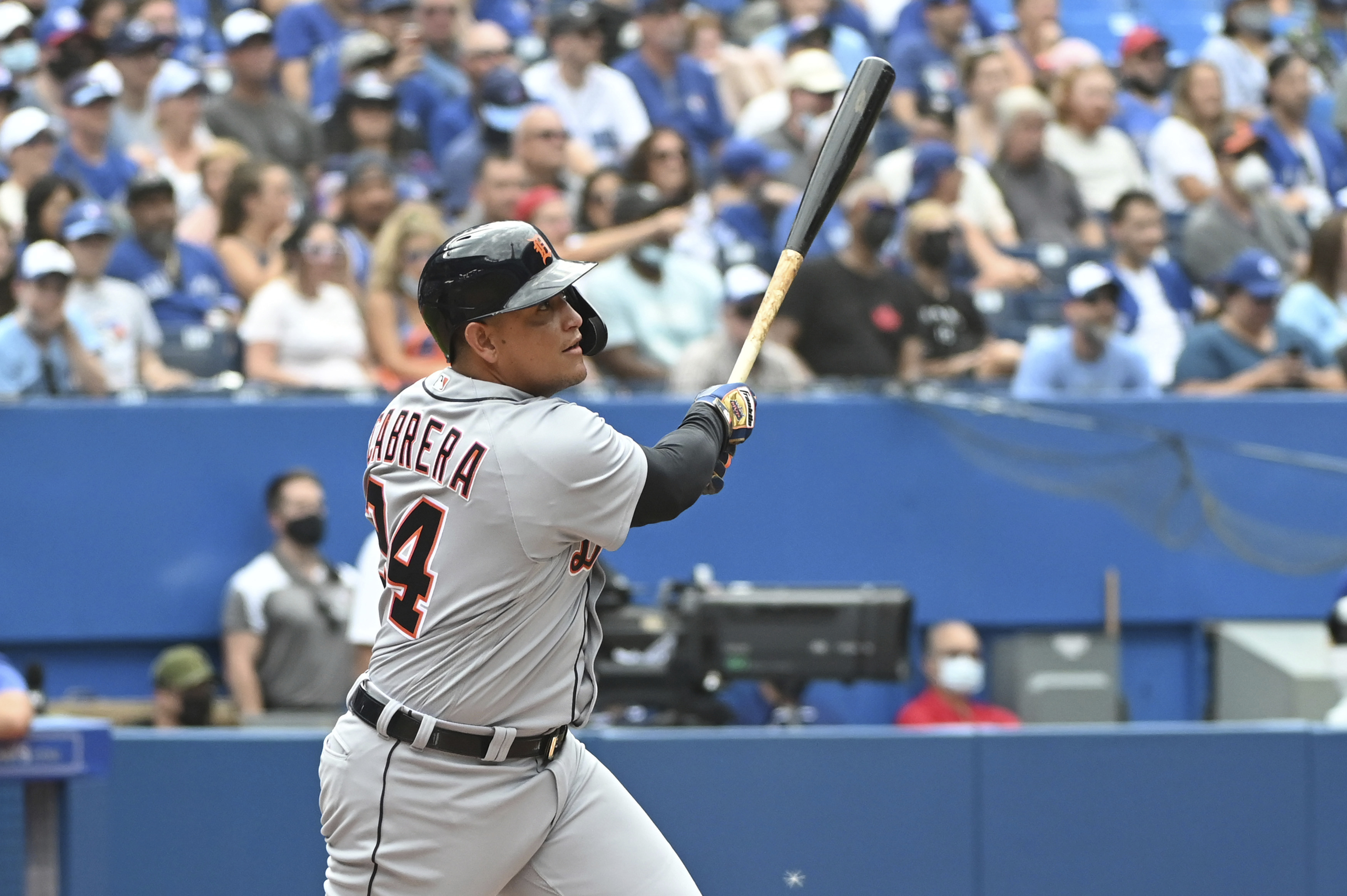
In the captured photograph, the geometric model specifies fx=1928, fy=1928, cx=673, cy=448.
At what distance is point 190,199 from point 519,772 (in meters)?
5.70

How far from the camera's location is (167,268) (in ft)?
25.6

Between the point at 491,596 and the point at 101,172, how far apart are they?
5769 mm

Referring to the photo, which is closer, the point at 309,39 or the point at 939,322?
the point at 939,322

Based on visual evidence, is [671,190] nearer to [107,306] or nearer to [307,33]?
[107,306]

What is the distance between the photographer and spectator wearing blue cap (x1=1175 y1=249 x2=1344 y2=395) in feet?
25.1

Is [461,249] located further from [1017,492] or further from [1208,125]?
[1208,125]

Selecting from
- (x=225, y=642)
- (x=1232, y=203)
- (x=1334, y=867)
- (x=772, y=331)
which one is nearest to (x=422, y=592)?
(x=1334, y=867)

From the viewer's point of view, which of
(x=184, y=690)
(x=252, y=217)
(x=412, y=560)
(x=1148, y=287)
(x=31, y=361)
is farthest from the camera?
(x=1148, y=287)

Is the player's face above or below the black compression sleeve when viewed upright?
above

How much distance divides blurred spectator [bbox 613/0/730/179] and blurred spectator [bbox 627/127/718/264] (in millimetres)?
1589

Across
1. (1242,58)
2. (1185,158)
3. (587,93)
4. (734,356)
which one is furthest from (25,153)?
(1242,58)

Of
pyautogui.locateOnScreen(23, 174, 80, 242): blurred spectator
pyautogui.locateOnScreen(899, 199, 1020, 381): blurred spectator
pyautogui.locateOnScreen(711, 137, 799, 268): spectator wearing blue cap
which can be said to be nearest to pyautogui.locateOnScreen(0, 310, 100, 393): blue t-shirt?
pyautogui.locateOnScreen(23, 174, 80, 242): blurred spectator

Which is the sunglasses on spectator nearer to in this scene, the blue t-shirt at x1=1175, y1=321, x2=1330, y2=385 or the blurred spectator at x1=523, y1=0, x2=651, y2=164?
the blurred spectator at x1=523, y1=0, x2=651, y2=164

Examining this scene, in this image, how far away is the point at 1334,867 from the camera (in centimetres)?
528
